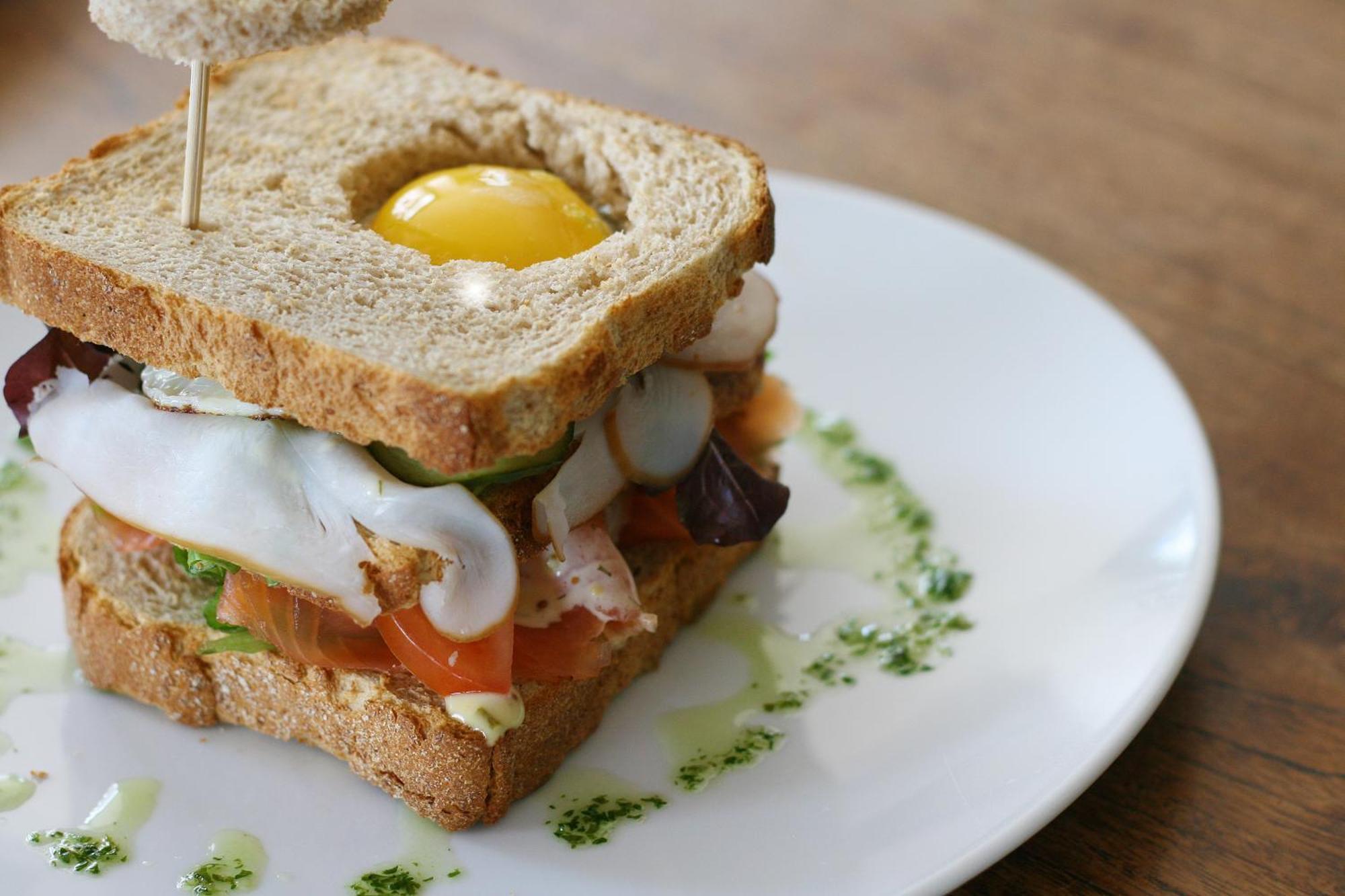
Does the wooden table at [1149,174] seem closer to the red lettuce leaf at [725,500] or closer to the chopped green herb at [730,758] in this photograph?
the chopped green herb at [730,758]

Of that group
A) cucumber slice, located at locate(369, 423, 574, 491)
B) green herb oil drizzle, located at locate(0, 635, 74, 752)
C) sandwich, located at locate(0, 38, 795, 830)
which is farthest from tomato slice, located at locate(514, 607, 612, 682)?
green herb oil drizzle, located at locate(0, 635, 74, 752)

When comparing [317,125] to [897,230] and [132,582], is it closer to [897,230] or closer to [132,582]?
[132,582]

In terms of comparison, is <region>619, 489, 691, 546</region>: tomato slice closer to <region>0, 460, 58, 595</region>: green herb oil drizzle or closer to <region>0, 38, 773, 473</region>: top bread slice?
<region>0, 38, 773, 473</region>: top bread slice

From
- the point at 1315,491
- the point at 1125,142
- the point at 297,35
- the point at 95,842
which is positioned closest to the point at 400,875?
the point at 95,842

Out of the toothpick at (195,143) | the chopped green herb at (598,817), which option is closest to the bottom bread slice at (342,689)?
the chopped green herb at (598,817)

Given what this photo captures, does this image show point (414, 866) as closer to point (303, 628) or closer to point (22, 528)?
point (303, 628)

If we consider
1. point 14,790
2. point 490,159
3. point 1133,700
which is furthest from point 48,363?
point 1133,700
